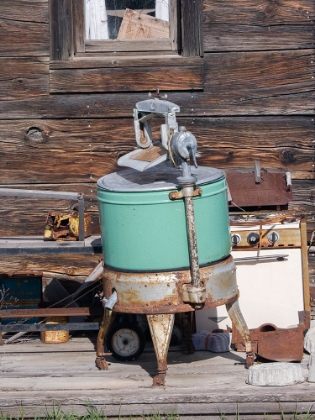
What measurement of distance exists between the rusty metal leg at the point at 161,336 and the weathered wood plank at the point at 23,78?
212cm

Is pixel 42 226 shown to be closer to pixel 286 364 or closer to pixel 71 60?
pixel 71 60

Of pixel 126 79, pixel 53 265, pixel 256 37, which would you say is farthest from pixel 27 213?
pixel 256 37

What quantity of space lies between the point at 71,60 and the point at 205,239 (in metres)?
1.99

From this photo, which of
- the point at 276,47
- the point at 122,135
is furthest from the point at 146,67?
the point at 276,47

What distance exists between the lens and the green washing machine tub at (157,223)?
4.69 metres

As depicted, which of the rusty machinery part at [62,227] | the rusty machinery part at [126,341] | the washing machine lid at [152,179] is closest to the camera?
the washing machine lid at [152,179]

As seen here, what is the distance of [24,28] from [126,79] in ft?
2.67

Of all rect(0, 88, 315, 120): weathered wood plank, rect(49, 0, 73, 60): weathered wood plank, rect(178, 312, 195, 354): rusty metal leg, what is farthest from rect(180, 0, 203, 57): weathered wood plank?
rect(178, 312, 195, 354): rusty metal leg

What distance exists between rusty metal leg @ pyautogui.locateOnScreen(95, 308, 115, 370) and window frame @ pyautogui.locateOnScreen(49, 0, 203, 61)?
201cm

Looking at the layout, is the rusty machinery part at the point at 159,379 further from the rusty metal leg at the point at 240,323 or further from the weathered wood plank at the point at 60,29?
the weathered wood plank at the point at 60,29

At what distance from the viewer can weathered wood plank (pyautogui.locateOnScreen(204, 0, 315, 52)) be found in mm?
5977

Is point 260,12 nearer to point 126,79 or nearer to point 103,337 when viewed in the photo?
point 126,79

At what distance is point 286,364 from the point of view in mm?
4887

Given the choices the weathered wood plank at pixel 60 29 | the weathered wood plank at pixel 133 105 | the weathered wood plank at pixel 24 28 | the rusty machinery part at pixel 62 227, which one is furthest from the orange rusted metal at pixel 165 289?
the weathered wood plank at pixel 24 28
